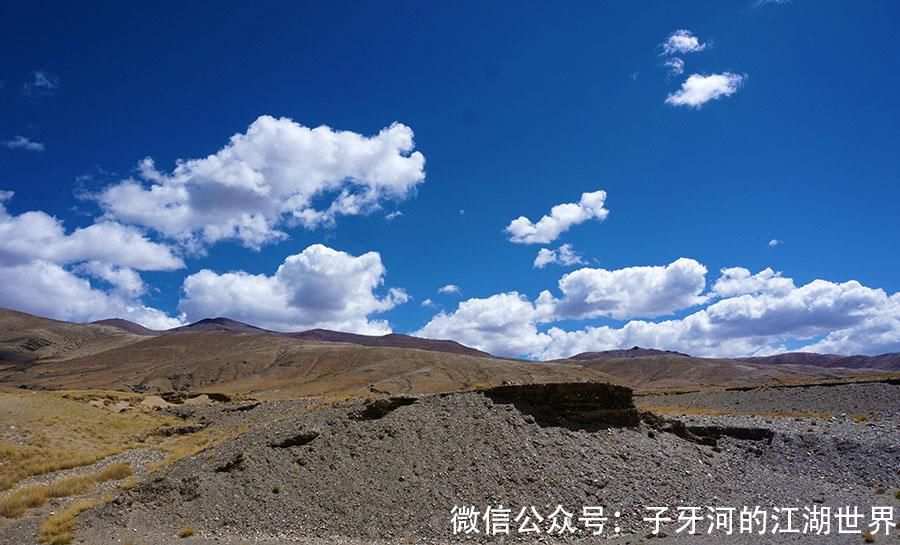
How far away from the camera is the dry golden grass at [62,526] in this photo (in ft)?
48.3

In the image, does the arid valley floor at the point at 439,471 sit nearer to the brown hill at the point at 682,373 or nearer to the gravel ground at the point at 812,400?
the gravel ground at the point at 812,400

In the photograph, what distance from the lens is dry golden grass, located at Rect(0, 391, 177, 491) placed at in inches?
958

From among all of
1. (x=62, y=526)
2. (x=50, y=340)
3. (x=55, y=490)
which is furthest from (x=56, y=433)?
(x=50, y=340)

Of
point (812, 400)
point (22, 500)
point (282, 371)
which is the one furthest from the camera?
point (282, 371)

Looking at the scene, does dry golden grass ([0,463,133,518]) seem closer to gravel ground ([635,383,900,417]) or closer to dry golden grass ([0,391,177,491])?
dry golden grass ([0,391,177,491])

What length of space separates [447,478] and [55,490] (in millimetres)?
13191

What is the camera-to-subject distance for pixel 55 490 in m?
19.7

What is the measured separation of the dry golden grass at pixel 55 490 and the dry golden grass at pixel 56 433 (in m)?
2.18

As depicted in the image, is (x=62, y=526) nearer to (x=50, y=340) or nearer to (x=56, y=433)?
(x=56, y=433)

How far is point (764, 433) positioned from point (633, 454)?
7532mm

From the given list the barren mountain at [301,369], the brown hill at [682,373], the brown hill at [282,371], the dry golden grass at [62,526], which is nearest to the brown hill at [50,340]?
the barren mountain at [301,369]

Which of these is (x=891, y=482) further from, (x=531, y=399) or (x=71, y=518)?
(x=71, y=518)

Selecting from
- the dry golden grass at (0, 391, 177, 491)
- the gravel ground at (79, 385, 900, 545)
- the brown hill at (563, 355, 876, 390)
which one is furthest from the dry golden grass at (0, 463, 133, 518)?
the brown hill at (563, 355, 876, 390)

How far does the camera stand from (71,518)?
1606cm
